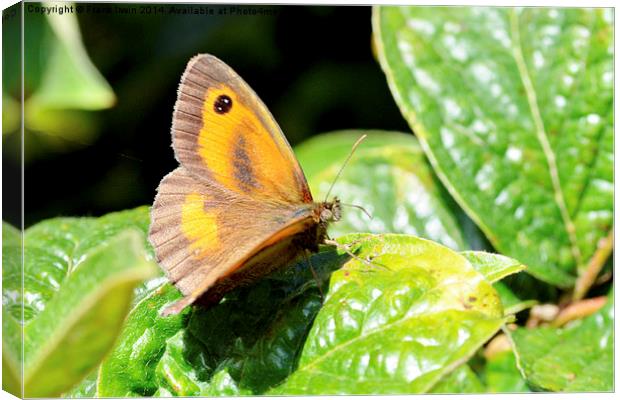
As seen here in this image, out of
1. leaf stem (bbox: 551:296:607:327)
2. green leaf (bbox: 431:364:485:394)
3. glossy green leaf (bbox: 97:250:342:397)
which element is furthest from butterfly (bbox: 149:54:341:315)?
leaf stem (bbox: 551:296:607:327)

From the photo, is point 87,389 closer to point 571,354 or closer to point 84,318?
point 84,318

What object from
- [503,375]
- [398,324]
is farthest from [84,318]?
[503,375]

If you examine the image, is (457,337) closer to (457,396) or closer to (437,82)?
(457,396)

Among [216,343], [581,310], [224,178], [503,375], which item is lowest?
[503,375]

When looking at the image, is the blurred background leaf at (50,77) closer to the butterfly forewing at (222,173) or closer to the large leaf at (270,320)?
the butterfly forewing at (222,173)

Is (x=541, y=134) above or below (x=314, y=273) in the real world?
above

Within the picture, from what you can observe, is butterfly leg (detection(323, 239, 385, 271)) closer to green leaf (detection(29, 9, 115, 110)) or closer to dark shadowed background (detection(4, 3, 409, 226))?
dark shadowed background (detection(4, 3, 409, 226))

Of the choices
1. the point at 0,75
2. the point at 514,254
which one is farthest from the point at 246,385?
the point at 0,75
